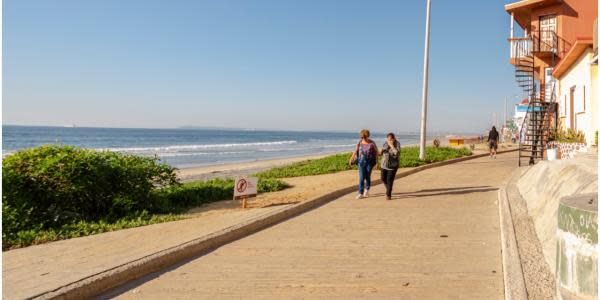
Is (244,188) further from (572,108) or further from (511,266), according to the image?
(572,108)

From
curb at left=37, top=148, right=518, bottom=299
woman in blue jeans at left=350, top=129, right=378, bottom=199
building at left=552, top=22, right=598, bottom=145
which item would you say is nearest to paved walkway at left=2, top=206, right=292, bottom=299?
curb at left=37, top=148, right=518, bottom=299

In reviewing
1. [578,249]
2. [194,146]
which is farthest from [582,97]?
[194,146]

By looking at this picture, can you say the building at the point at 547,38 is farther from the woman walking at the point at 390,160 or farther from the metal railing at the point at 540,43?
the woman walking at the point at 390,160

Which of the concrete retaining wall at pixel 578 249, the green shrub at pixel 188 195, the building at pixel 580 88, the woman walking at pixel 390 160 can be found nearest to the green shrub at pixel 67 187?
the green shrub at pixel 188 195

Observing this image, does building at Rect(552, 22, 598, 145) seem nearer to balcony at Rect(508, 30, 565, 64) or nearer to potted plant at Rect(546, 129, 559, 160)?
potted plant at Rect(546, 129, 559, 160)

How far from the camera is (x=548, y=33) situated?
23906 mm

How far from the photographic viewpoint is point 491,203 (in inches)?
400

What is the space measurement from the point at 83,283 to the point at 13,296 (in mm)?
562

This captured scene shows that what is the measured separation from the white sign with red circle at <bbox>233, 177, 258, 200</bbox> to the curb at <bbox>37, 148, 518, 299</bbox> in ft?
3.44

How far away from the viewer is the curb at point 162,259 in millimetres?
4531

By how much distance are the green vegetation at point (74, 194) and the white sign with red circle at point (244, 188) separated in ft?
4.07

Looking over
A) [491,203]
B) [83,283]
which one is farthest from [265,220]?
[491,203]

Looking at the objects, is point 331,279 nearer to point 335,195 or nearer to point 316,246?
point 316,246

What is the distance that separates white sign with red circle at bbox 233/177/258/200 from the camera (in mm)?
9648
